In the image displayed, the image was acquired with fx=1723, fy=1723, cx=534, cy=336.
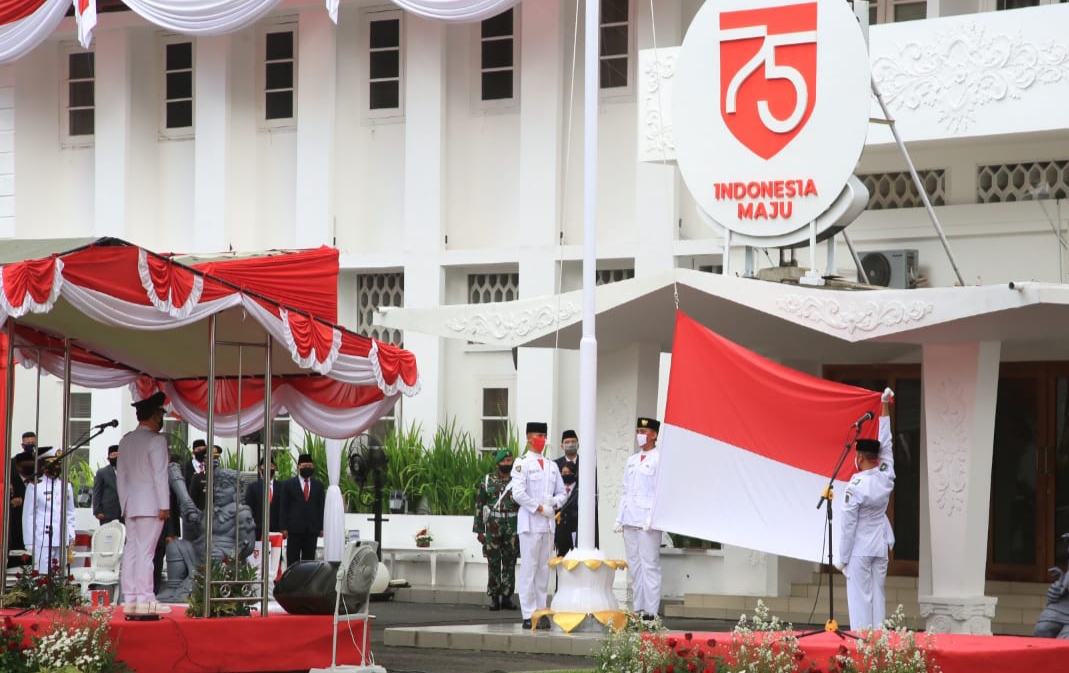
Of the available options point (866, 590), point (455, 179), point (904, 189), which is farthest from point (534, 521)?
point (455, 179)

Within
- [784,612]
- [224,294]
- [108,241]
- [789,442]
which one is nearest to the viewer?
[108,241]

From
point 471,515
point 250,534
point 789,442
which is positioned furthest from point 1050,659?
point 471,515

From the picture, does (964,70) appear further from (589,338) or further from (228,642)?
(228,642)

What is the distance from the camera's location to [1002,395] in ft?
71.5

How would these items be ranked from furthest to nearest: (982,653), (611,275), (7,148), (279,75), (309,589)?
1. (7,148)
2. (279,75)
3. (611,275)
4. (309,589)
5. (982,653)

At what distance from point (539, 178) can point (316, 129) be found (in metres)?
4.15

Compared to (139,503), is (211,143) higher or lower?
higher

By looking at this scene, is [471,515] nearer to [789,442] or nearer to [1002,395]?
[1002,395]

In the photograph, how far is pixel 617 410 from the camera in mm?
20547

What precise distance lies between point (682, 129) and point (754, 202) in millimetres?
1207

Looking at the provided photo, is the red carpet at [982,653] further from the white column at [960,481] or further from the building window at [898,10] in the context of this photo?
the building window at [898,10]

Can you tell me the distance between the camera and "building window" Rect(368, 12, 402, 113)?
28.9 meters

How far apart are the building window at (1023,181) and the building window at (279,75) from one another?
1216 cm

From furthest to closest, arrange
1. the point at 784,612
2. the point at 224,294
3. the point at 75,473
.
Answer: the point at 75,473 < the point at 784,612 < the point at 224,294
